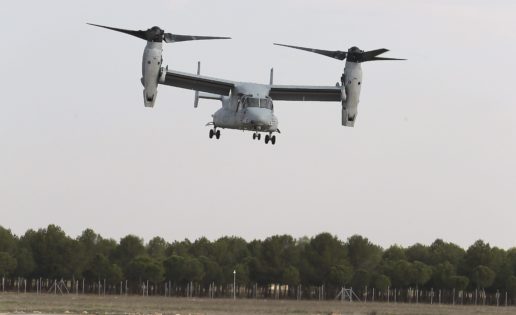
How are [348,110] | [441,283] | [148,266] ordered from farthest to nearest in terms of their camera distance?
[441,283]
[148,266]
[348,110]

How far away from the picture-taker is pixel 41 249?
366 ft

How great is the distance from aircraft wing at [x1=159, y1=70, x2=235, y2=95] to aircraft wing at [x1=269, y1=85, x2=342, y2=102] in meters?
2.87

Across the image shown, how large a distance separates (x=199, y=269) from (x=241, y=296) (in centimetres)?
457

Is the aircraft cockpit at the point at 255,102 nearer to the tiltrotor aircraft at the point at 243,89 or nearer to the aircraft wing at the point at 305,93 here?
the tiltrotor aircraft at the point at 243,89

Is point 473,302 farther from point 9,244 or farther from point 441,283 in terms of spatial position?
point 9,244

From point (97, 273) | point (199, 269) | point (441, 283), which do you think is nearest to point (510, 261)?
point (441, 283)

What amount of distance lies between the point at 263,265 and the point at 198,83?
46.2 metres

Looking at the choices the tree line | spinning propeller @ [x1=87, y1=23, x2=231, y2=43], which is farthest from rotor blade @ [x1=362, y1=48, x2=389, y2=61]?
the tree line

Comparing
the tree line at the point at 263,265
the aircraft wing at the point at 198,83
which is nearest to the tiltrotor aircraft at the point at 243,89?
the aircraft wing at the point at 198,83

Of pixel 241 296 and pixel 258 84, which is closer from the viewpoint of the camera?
pixel 258 84

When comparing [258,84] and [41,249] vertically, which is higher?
[258,84]

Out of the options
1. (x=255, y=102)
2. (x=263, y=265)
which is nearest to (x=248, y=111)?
(x=255, y=102)

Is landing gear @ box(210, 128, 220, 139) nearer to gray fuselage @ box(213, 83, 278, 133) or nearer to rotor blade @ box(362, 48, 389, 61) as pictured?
gray fuselage @ box(213, 83, 278, 133)

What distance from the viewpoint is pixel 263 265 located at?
115125 mm
